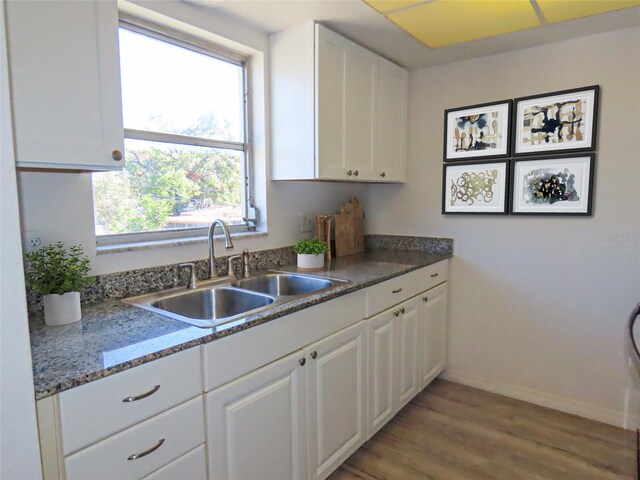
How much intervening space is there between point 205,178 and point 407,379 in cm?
163

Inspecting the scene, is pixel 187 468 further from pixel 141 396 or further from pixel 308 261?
pixel 308 261

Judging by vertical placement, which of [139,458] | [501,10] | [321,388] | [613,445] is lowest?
[613,445]

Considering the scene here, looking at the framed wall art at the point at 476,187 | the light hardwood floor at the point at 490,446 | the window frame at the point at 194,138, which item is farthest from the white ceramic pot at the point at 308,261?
the framed wall art at the point at 476,187

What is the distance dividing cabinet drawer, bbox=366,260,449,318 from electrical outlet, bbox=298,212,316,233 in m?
0.73

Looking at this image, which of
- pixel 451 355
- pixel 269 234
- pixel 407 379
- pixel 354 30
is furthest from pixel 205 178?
pixel 451 355

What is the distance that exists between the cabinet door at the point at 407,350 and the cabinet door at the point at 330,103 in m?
0.87

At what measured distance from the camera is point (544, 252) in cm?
245

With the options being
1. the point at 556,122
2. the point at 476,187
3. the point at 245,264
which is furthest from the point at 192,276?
the point at 556,122

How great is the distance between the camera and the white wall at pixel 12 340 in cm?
71

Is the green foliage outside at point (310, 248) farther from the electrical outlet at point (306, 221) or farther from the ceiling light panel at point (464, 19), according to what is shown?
the ceiling light panel at point (464, 19)

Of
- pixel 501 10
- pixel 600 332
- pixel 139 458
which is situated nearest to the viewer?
pixel 139 458

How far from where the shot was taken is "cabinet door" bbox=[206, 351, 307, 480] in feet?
4.17

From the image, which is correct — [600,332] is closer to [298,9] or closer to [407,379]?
[407,379]

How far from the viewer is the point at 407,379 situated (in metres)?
2.35
